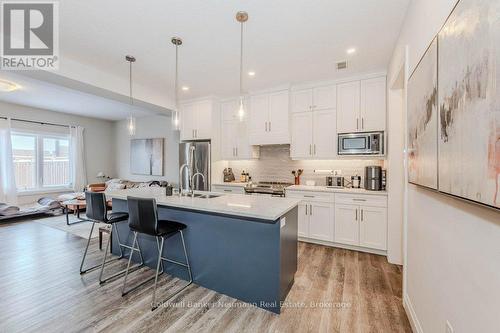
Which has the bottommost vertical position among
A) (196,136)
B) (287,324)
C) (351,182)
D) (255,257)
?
(287,324)

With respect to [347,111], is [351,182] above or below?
below

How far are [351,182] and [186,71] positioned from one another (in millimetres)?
3258

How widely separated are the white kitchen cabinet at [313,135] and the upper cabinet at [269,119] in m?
0.18

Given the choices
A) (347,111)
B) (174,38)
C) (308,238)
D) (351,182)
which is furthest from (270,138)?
(174,38)

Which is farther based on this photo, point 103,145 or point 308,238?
point 103,145

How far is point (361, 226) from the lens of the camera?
3.24 meters

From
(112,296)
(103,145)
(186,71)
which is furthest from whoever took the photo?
(103,145)

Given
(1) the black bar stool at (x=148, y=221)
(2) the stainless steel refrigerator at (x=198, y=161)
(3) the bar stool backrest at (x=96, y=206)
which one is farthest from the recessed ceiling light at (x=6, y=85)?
(1) the black bar stool at (x=148, y=221)

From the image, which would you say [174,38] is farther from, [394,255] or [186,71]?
[394,255]

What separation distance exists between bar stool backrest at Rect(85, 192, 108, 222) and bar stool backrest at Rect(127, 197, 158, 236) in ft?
1.78

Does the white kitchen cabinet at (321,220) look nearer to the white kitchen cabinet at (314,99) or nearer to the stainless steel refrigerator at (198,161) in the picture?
the white kitchen cabinet at (314,99)

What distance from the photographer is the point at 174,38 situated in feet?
8.17

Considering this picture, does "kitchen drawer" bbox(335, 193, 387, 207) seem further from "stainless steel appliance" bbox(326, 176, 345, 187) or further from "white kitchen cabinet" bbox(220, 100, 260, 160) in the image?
"white kitchen cabinet" bbox(220, 100, 260, 160)

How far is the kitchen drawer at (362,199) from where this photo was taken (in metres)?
3.12
